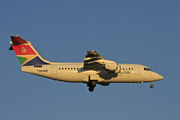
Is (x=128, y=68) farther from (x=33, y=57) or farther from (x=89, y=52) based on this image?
(x=33, y=57)

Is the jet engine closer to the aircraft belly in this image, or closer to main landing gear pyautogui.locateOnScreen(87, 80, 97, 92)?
main landing gear pyautogui.locateOnScreen(87, 80, 97, 92)

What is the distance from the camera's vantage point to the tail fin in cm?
5016

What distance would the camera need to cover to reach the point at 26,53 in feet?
166

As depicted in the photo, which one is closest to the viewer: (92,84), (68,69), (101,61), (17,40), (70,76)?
(101,61)

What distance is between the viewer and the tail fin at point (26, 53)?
165 feet

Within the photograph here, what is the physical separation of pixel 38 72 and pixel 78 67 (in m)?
5.65

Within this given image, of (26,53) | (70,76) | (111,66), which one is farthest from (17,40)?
(111,66)

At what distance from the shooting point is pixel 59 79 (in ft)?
165

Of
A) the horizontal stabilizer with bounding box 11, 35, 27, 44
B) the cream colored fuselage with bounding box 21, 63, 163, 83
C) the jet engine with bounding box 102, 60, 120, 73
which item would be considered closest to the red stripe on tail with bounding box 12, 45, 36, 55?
the horizontal stabilizer with bounding box 11, 35, 27, 44

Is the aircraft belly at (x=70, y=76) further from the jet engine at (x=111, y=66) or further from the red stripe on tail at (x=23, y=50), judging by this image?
the red stripe on tail at (x=23, y=50)

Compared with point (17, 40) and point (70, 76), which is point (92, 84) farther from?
point (17, 40)

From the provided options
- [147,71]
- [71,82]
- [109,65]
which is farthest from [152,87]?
[71,82]

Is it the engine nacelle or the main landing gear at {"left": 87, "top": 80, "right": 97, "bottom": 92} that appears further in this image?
the main landing gear at {"left": 87, "top": 80, "right": 97, "bottom": 92}

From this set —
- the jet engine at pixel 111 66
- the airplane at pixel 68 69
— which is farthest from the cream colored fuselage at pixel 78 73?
the jet engine at pixel 111 66
